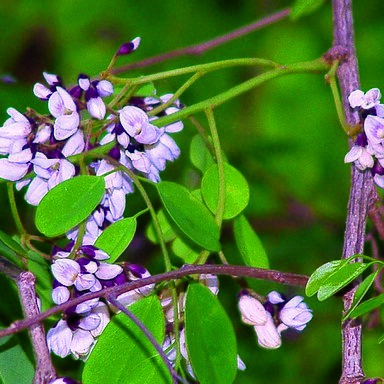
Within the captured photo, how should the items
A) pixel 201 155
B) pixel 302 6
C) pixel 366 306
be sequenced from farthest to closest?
1. pixel 302 6
2. pixel 201 155
3. pixel 366 306

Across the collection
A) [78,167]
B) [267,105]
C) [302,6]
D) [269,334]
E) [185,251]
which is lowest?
[269,334]

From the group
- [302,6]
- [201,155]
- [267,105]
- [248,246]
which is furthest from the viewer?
[267,105]

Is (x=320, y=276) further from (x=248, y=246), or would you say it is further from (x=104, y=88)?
(x=104, y=88)

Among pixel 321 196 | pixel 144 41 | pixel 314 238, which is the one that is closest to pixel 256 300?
pixel 314 238

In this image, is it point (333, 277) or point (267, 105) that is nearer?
point (333, 277)

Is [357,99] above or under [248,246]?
above

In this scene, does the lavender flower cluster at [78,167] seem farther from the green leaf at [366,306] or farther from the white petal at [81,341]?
the green leaf at [366,306]

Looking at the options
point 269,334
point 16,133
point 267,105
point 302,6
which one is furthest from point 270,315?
point 267,105
